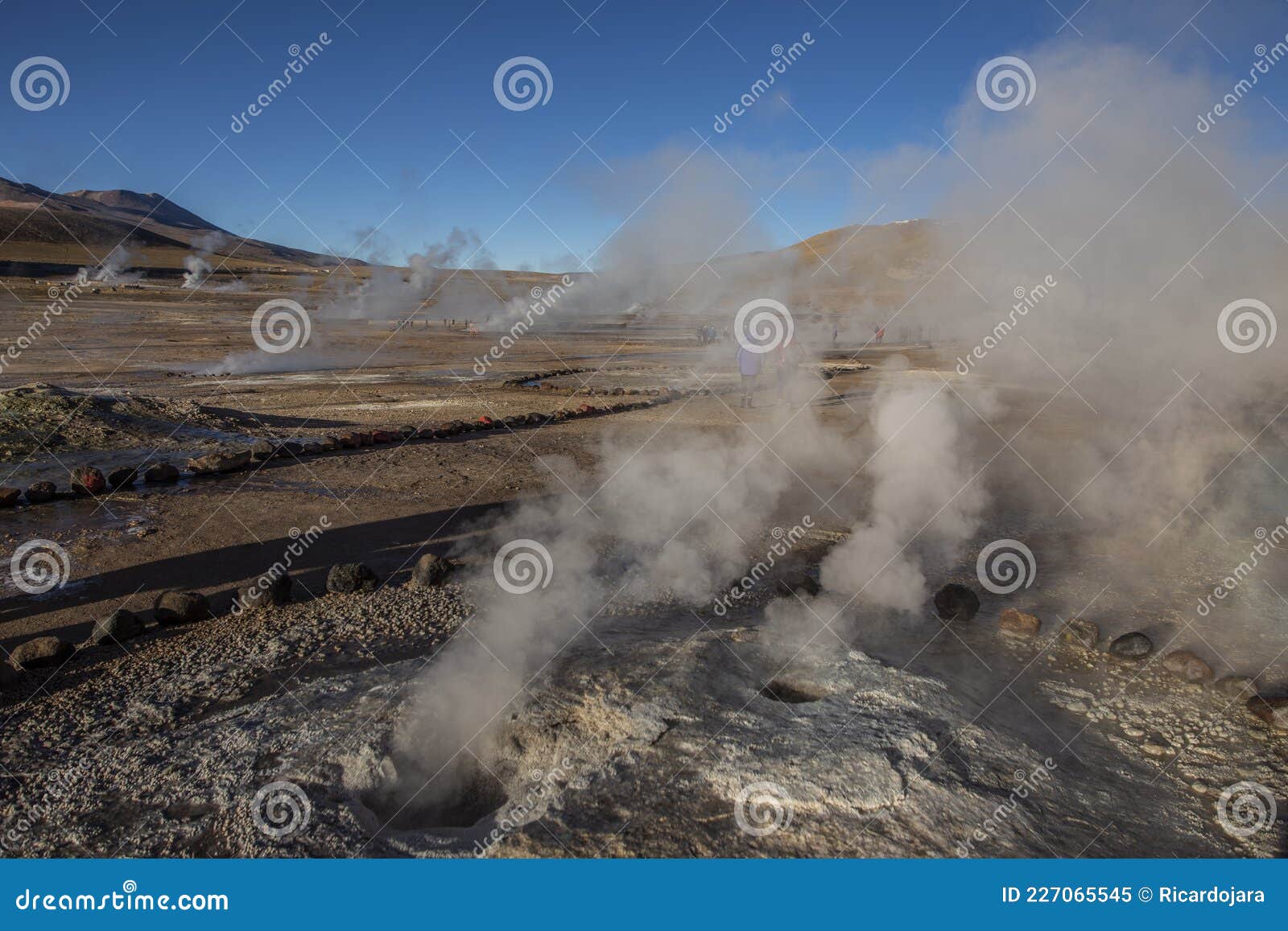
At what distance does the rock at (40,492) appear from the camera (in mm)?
7828

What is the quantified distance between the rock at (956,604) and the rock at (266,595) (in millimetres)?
5325

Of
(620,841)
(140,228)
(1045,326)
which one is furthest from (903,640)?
(140,228)

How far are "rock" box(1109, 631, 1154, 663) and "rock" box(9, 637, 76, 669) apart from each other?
290 inches

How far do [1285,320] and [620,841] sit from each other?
11.9 meters
